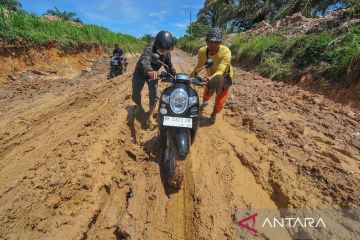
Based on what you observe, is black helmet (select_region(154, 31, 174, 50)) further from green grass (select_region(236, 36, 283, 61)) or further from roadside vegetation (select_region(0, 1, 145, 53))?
roadside vegetation (select_region(0, 1, 145, 53))

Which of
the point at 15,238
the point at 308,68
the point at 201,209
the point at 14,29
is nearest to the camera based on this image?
the point at 15,238

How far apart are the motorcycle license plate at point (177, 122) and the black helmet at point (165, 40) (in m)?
1.62

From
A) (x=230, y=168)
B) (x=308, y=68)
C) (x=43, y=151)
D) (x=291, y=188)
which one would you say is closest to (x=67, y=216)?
(x=43, y=151)

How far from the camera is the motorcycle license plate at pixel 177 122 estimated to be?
3.13m

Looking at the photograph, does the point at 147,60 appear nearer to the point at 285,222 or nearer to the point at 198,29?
the point at 285,222

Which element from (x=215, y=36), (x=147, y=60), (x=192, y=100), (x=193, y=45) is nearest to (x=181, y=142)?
(x=192, y=100)

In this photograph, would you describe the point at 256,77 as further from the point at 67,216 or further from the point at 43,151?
the point at 67,216

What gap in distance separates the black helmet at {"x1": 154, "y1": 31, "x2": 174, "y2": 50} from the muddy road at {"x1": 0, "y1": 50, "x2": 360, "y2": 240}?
158 cm

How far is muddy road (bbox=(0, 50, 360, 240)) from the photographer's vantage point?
109 inches

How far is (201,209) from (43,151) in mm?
2725

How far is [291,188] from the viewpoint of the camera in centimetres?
313

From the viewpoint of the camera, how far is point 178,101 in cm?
320

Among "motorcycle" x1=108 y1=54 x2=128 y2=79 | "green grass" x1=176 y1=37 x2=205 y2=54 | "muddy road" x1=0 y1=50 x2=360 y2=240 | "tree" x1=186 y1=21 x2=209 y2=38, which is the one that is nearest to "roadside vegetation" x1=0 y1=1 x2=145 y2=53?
"motorcycle" x1=108 y1=54 x2=128 y2=79

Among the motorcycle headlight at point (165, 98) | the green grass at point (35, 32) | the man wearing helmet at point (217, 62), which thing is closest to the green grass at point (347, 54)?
the man wearing helmet at point (217, 62)
